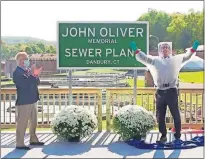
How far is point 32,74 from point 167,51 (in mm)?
1841

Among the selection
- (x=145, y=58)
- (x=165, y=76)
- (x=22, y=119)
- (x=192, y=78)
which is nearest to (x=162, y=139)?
(x=165, y=76)

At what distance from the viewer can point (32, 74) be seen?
5551 mm

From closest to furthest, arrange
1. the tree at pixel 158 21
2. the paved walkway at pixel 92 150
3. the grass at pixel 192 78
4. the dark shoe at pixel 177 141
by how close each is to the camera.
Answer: the paved walkway at pixel 92 150 → the dark shoe at pixel 177 141 → the grass at pixel 192 78 → the tree at pixel 158 21

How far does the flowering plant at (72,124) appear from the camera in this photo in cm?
586

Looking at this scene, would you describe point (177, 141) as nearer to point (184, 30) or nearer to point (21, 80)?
point (21, 80)

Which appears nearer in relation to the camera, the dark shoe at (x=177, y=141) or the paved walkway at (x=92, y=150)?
the paved walkway at (x=92, y=150)

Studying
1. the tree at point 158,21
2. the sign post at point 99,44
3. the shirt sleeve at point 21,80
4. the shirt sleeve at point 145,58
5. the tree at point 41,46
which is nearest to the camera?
the shirt sleeve at point 21,80

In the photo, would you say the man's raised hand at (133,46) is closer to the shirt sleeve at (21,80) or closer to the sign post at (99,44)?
the sign post at (99,44)

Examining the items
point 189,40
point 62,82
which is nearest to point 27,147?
point 62,82

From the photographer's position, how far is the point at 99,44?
6438 mm

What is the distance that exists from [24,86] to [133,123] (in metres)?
1.57

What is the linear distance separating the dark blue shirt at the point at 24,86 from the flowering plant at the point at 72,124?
574 millimetres

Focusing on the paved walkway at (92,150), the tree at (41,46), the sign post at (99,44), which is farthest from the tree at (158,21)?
the paved walkway at (92,150)

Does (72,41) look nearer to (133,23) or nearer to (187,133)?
(133,23)
